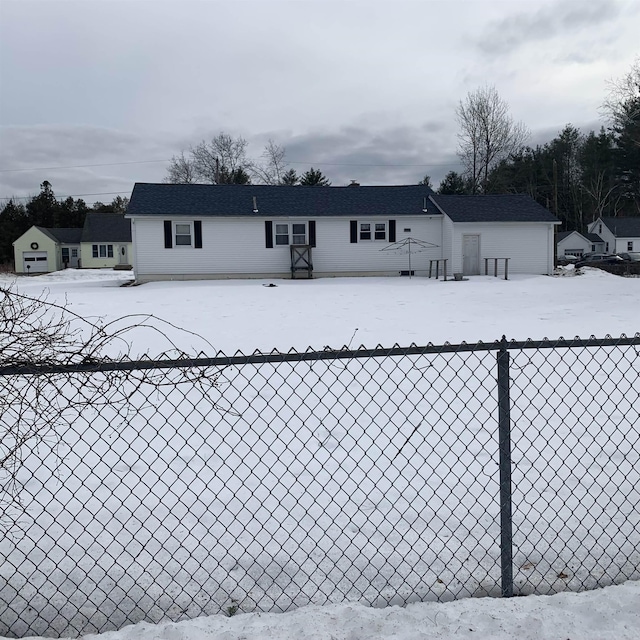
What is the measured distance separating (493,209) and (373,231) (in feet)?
18.5

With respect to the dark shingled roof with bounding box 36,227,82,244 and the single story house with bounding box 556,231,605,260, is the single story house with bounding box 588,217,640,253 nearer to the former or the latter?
the single story house with bounding box 556,231,605,260

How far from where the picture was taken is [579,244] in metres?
60.4

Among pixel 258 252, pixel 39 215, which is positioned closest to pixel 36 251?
pixel 39 215

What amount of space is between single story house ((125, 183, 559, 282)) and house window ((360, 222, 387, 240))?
0.15 ft

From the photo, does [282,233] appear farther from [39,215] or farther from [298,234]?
[39,215]

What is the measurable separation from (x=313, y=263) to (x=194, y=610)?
23.8 m

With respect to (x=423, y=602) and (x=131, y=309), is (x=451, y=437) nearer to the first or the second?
(x=423, y=602)

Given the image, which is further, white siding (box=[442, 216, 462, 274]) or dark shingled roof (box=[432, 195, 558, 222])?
dark shingled roof (box=[432, 195, 558, 222])

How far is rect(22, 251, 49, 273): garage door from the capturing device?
50906mm

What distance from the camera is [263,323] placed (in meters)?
12.0

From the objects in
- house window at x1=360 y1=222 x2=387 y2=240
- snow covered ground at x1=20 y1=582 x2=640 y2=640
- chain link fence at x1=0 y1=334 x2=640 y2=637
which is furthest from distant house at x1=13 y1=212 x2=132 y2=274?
snow covered ground at x1=20 y1=582 x2=640 y2=640

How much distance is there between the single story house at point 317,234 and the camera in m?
25.4

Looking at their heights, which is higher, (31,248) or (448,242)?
(31,248)

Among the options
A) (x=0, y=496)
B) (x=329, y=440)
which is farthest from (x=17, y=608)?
(x=329, y=440)
